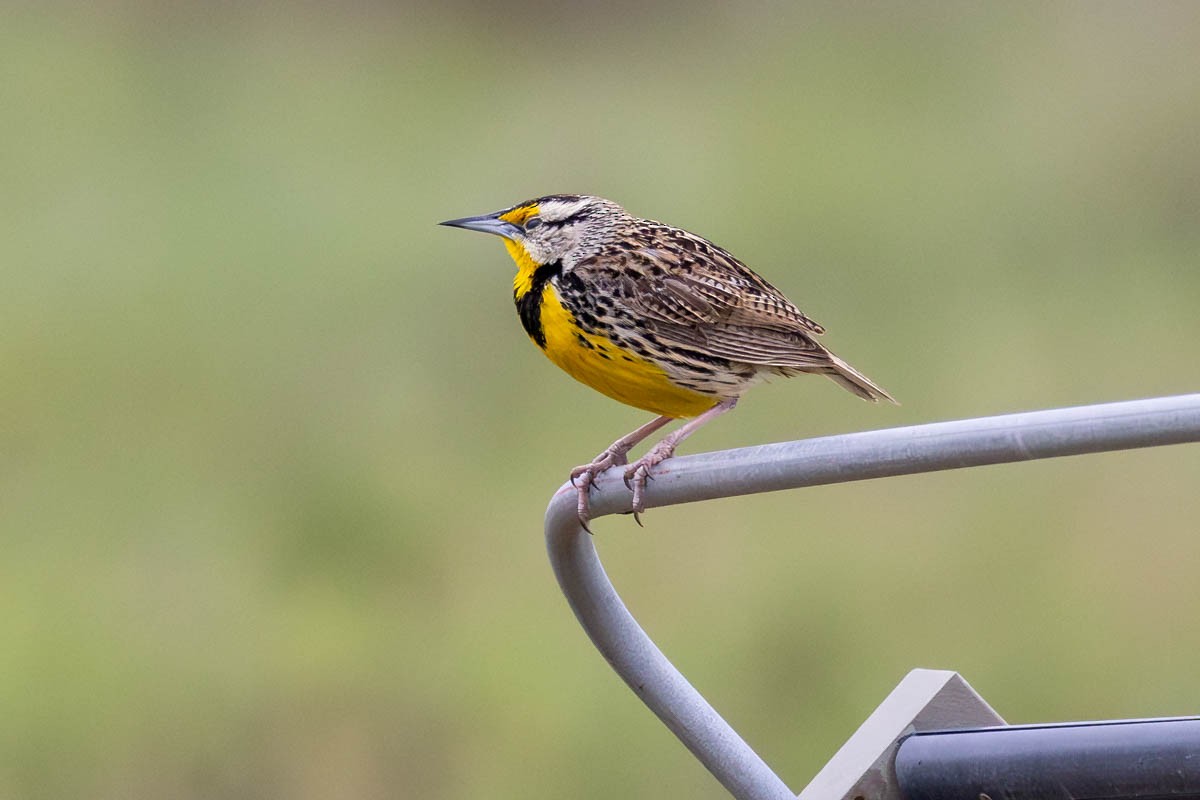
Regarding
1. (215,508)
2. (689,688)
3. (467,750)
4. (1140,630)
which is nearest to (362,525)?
(215,508)

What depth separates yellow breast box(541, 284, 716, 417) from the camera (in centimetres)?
218

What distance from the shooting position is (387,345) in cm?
466

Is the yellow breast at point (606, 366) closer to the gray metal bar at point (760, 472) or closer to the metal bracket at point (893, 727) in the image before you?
the gray metal bar at point (760, 472)

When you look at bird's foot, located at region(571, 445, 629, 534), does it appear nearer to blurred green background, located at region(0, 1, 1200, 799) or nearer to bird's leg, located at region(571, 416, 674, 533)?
bird's leg, located at region(571, 416, 674, 533)

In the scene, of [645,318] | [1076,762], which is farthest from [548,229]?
[1076,762]

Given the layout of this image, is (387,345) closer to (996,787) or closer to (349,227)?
(349,227)

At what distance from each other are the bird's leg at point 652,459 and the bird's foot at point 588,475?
0.04 m

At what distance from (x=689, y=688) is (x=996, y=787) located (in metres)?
0.29

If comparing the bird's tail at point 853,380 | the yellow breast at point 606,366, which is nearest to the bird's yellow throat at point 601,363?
the yellow breast at point 606,366

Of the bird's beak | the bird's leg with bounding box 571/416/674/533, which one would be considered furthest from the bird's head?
the bird's leg with bounding box 571/416/674/533

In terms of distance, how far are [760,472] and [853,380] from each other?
2.84ft

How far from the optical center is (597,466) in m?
2.00

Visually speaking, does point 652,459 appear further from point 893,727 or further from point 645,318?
point 893,727

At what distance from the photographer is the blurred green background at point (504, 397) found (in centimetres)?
398
